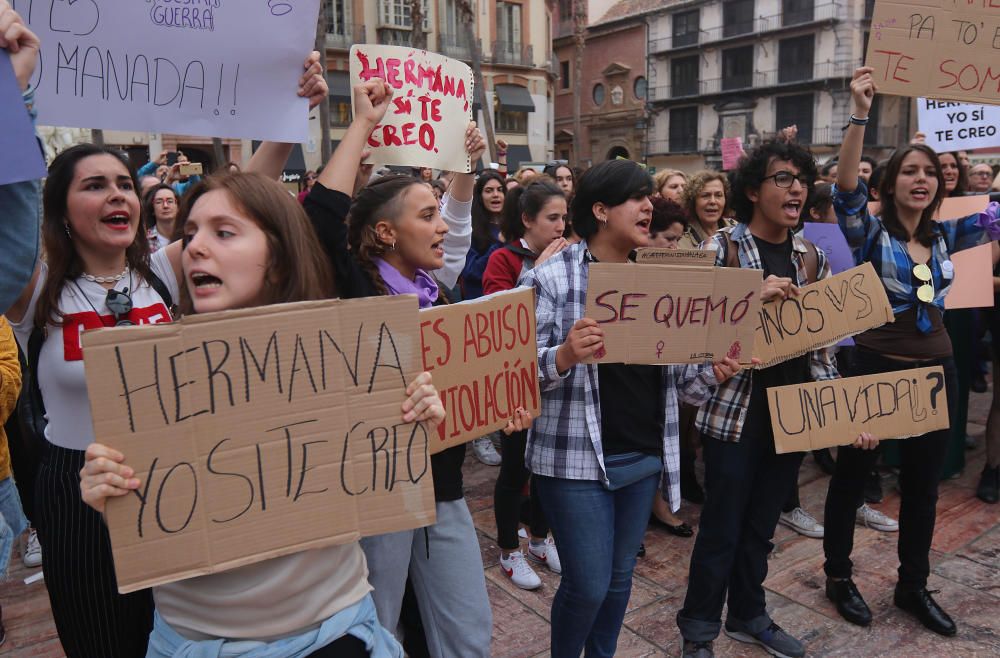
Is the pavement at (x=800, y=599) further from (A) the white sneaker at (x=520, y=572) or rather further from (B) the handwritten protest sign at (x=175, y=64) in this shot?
(B) the handwritten protest sign at (x=175, y=64)

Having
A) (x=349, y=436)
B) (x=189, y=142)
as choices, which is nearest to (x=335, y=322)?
(x=349, y=436)

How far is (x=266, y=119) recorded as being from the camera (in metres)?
2.35

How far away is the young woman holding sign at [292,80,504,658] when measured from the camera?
2.04 metres

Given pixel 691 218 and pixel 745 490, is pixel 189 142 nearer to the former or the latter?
pixel 691 218

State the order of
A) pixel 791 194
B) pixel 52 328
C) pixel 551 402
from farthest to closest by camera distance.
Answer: pixel 791 194 → pixel 551 402 → pixel 52 328

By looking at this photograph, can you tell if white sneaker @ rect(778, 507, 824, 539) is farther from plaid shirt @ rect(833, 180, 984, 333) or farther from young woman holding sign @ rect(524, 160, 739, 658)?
young woman holding sign @ rect(524, 160, 739, 658)

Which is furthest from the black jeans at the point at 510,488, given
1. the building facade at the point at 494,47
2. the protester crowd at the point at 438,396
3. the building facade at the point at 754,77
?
the building facade at the point at 754,77

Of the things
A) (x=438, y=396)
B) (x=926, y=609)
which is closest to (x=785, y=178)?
(x=438, y=396)

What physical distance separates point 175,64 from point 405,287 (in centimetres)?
99

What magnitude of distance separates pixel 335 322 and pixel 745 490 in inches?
81.8

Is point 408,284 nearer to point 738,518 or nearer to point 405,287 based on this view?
point 405,287

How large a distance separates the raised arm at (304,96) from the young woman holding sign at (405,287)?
145 millimetres

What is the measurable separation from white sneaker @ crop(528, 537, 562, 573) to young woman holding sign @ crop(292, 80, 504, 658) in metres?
1.66

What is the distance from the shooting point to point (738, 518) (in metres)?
2.97
